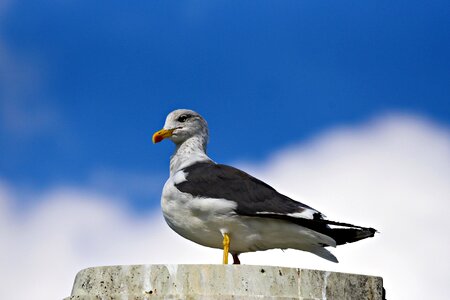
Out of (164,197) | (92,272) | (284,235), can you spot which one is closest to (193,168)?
(164,197)

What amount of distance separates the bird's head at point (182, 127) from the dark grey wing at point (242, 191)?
85 cm

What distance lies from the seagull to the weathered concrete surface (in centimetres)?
95

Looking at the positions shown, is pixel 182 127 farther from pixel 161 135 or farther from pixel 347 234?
pixel 347 234

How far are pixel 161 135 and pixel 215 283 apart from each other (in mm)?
3084

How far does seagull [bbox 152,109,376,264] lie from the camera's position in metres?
8.50

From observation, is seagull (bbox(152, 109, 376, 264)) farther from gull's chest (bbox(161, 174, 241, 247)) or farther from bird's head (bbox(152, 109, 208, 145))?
bird's head (bbox(152, 109, 208, 145))

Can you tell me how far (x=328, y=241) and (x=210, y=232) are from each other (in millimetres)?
1306

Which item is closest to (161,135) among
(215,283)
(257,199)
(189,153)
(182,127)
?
(182,127)

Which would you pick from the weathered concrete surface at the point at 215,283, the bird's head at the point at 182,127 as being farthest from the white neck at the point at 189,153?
the weathered concrete surface at the point at 215,283

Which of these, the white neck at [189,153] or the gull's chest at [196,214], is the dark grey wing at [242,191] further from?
the white neck at [189,153]

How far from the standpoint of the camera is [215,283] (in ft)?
23.5

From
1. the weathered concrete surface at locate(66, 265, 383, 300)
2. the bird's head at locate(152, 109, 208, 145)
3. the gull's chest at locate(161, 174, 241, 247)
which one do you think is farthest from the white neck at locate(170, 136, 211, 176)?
the weathered concrete surface at locate(66, 265, 383, 300)

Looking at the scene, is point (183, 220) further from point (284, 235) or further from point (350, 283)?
point (350, 283)

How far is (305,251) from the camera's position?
892cm
